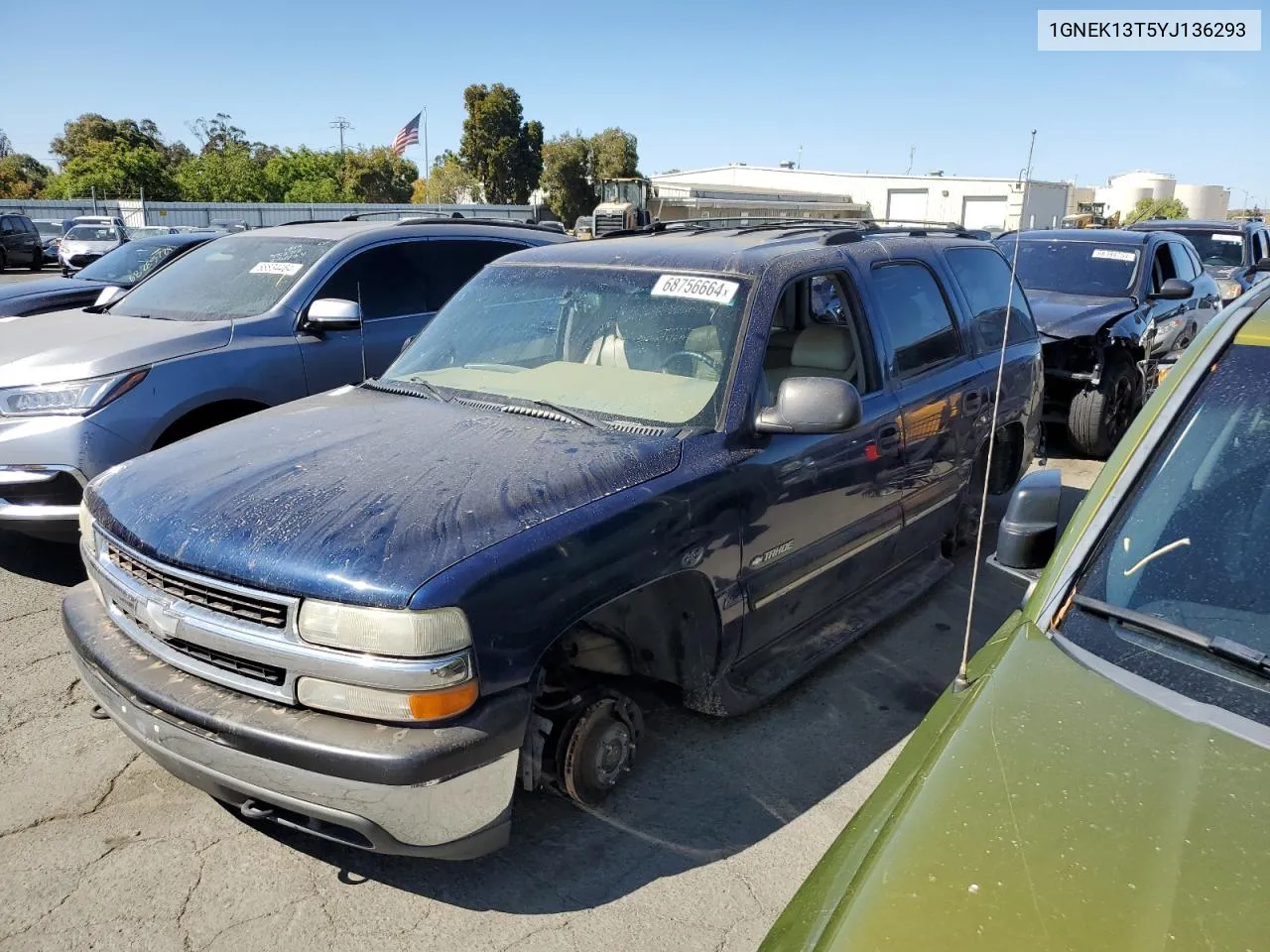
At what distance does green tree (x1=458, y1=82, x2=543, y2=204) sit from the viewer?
54312 millimetres

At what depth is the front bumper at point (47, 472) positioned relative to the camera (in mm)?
4570

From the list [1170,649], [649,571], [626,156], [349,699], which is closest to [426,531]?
[349,699]

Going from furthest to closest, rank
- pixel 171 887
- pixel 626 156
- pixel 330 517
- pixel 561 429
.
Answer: pixel 626 156
pixel 561 429
pixel 171 887
pixel 330 517

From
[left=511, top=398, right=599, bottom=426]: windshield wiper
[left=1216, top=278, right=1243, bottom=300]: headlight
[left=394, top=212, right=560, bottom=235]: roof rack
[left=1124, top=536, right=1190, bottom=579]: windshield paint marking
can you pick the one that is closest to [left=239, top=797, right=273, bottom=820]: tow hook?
[left=511, top=398, right=599, bottom=426]: windshield wiper

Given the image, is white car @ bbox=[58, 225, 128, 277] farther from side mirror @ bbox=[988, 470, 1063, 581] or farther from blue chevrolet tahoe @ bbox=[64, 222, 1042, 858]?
side mirror @ bbox=[988, 470, 1063, 581]

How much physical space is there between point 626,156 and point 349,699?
53.6 meters

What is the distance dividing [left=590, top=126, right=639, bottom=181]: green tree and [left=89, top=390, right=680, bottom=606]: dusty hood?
51.9 meters

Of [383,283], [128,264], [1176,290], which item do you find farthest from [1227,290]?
[128,264]

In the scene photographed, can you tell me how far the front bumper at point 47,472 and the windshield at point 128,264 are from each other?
19.6 feet

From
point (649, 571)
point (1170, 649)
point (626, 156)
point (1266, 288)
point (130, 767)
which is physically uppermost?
point (626, 156)

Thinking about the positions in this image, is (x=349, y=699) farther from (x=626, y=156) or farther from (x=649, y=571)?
(x=626, y=156)

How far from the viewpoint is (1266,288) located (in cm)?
239

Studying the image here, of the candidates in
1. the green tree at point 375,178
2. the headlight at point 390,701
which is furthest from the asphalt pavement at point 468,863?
the green tree at point 375,178

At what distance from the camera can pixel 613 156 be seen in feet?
172
